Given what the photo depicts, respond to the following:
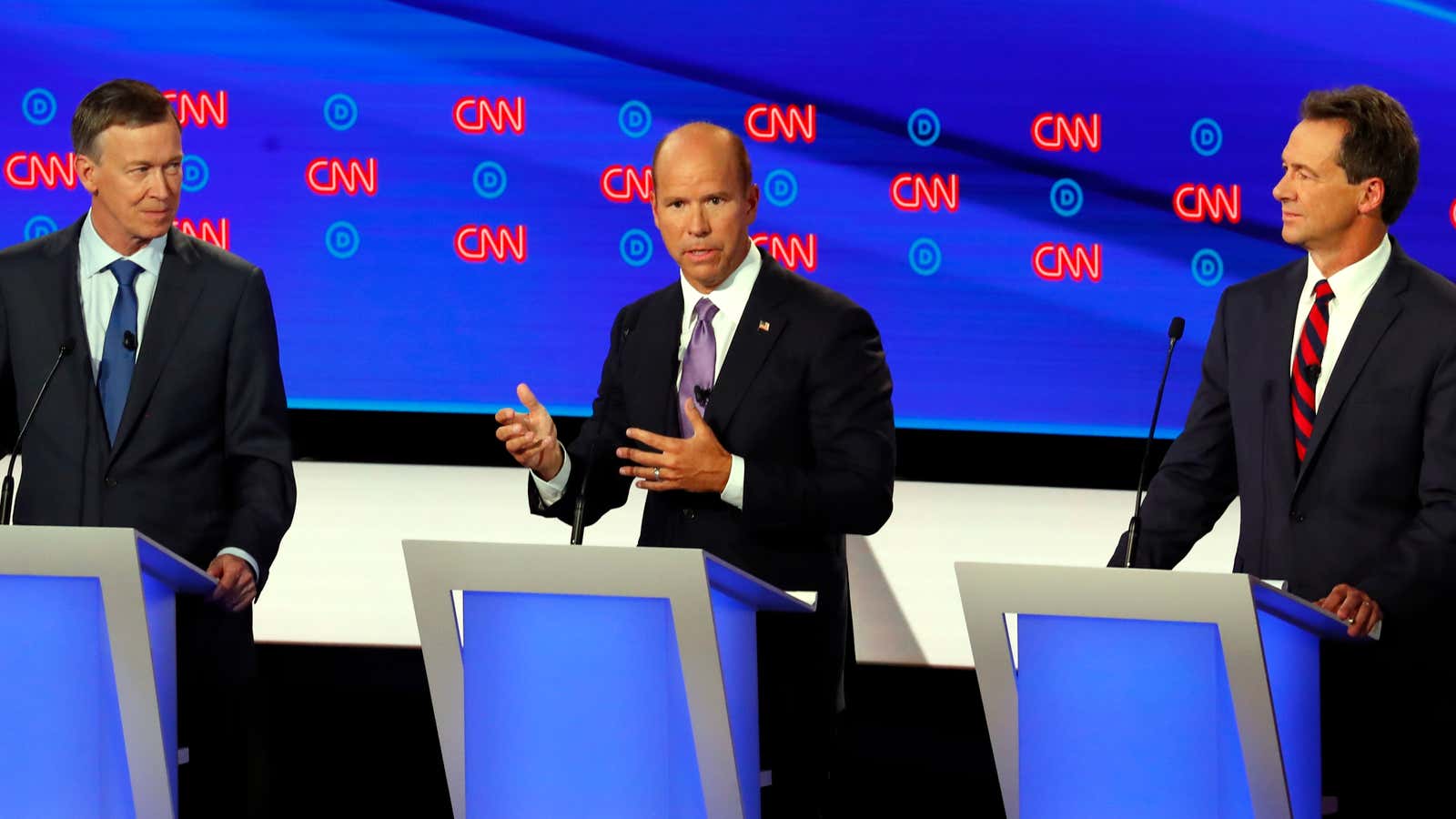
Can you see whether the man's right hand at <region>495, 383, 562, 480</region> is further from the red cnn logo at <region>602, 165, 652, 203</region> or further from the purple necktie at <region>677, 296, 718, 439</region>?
the red cnn logo at <region>602, 165, 652, 203</region>

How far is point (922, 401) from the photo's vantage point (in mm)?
5504

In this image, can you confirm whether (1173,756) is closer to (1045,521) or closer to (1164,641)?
(1164,641)

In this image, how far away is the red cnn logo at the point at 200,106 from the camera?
18.5 ft

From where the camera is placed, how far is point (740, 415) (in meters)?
3.19

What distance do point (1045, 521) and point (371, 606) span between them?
77.1 inches

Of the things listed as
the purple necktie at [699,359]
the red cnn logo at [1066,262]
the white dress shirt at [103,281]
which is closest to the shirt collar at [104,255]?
the white dress shirt at [103,281]

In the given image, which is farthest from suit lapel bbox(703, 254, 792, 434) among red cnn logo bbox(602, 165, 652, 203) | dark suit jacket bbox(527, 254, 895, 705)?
red cnn logo bbox(602, 165, 652, 203)

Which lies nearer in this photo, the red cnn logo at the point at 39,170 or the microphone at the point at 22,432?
the microphone at the point at 22,432

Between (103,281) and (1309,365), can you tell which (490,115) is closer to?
(103,281)

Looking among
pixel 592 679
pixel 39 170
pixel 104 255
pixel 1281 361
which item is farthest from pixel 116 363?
pixel 39 170

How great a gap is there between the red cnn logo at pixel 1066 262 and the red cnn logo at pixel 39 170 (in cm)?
307

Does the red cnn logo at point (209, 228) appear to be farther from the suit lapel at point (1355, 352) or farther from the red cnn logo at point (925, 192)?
the suit lapel at point (1355, 352)

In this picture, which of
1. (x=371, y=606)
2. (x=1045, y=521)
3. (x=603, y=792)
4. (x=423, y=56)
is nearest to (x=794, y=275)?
(x=603, y=792)

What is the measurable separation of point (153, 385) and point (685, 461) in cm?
98
